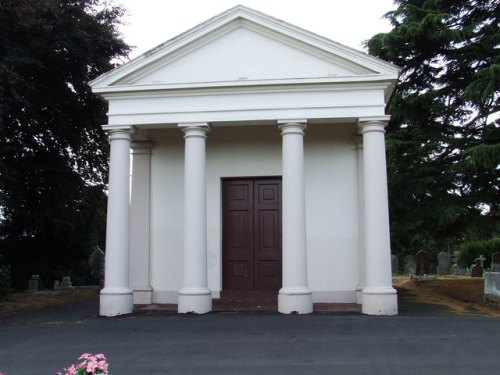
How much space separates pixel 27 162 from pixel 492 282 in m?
13.9

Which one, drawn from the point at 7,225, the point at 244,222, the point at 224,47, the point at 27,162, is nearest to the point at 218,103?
the point at 224,47

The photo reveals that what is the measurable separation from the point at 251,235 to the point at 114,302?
3.60 meters

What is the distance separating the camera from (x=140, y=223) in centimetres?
1338

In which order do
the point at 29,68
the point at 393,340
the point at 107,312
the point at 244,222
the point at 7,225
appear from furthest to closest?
1. the point at 7,225
2. the point at 29,68
3. the point at 244,222
4. the point at 107,312
5. the point at 393,340

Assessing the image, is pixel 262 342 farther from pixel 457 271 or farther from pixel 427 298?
pixel 457 271

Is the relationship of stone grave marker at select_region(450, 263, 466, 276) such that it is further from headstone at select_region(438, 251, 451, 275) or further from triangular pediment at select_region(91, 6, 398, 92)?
triangular pediment at select_region(91, 6, 398, 92)

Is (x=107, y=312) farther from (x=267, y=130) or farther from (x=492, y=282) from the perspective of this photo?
(x=492, y=282)

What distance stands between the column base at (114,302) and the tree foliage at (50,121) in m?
→ 5.18

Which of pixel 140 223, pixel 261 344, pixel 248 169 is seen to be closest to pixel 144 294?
pixel 140 223

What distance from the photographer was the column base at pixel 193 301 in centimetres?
1104

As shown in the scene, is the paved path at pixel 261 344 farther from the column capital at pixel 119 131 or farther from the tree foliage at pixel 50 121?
the tree foliage at pixel 50 121

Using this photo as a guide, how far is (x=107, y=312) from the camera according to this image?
446 inches

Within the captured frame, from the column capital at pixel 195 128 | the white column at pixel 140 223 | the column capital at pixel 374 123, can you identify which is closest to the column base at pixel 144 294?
the white column at pixel 140 223

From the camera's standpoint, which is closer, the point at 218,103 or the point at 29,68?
the point at 218,103
